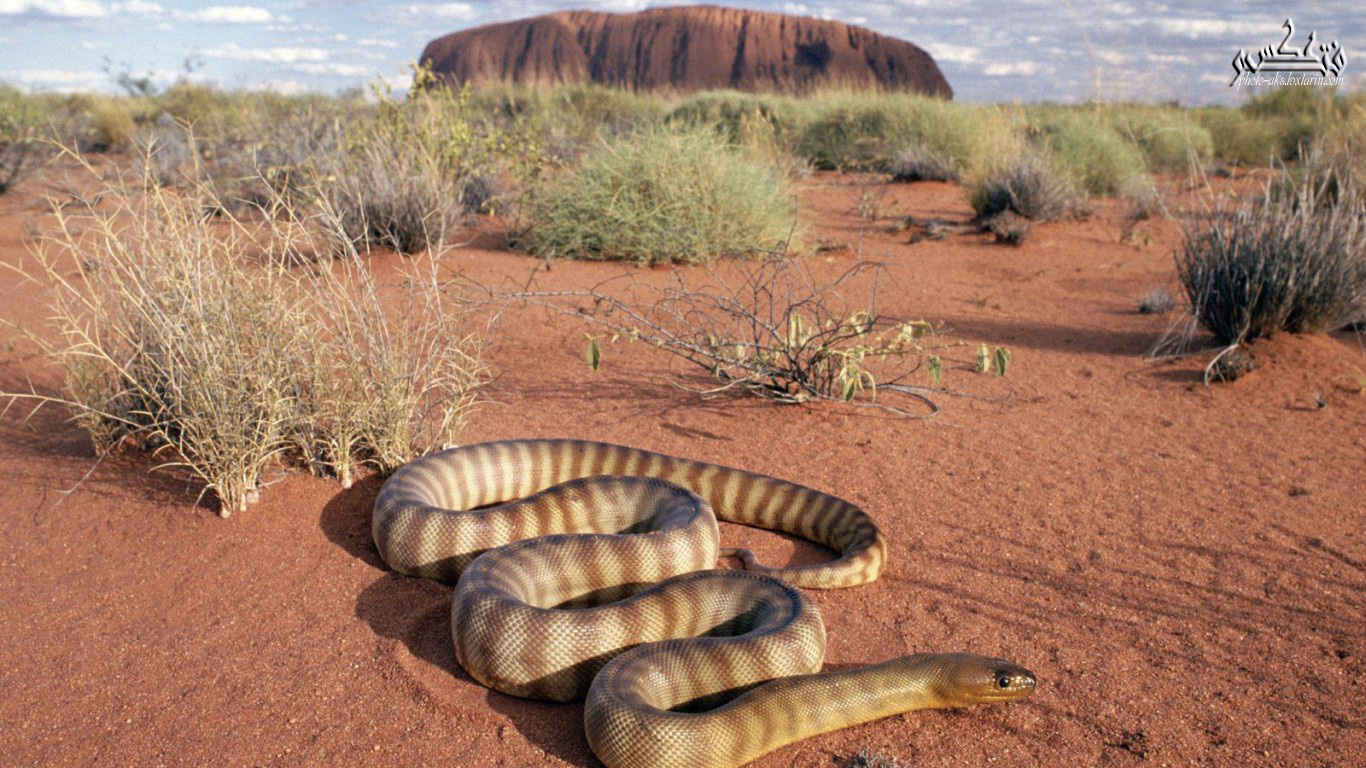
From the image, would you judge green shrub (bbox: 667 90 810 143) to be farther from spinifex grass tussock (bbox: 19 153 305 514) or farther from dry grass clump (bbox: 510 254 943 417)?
spinifex grass tussock (bbox: 19 153 305 514)

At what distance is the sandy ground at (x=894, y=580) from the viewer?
346 centimetres

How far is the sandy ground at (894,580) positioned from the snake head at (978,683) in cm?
8

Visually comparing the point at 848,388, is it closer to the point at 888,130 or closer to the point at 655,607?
the point at 655,607

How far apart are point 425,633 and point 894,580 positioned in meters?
2.18

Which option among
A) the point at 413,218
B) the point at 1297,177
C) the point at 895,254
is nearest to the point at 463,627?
the point at 413,218

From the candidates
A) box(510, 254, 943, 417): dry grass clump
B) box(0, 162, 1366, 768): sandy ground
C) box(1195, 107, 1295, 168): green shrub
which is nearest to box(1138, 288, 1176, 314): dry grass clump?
box(0, 162, 1366, 768): sandy ground

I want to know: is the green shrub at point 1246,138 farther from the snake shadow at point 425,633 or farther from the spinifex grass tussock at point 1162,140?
the snake shadow at point 425,633

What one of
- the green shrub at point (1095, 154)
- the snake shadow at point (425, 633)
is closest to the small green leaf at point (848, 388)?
the snake shadow at point (425, 633)

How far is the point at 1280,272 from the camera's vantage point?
7.71m

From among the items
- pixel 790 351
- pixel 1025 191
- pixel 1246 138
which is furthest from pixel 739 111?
pixel 790 351

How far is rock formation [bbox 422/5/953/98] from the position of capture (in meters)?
67.6

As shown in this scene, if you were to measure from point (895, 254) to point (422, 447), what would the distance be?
28.2 ft

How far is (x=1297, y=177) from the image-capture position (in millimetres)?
13781

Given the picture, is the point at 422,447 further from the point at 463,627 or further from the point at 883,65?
the point at 883,65
